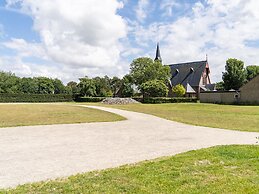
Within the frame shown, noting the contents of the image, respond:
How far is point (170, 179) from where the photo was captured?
4.19 metres

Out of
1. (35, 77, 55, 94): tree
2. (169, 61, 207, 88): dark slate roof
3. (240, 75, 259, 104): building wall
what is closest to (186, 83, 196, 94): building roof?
(169, 61, 207, 88): dark slate roof

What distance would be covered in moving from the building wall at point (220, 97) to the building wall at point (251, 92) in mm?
1098

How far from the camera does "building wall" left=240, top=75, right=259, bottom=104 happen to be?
4078 centimetres

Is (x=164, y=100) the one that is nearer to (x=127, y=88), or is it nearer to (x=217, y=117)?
(x=127, y=88)

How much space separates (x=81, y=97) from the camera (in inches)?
2089

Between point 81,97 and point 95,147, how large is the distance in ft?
153

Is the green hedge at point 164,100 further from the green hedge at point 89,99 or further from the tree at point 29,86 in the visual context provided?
the tree at point 29,86

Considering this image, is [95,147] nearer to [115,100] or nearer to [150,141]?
[150,141]

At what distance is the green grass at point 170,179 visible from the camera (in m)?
3.74

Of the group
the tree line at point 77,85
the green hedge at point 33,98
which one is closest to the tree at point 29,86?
the tree line at point 77,85

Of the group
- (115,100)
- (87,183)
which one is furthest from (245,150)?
(115,100)

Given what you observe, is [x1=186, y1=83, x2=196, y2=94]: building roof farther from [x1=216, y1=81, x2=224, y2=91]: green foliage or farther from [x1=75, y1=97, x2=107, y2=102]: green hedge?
[x1=75, y1=97, x2=107, y2=102]: green hedge

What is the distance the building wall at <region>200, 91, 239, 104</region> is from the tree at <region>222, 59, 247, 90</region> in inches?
494

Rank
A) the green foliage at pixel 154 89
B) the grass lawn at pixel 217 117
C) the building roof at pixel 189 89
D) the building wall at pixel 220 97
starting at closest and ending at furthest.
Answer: the grass lawn at pixel 217 117, the building wall at pixel 220 97, the green foliage at pixel 154 89, the building roof at pixel 189 89
